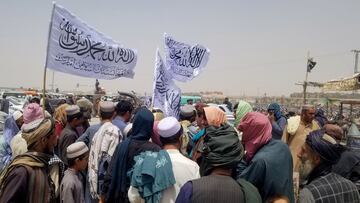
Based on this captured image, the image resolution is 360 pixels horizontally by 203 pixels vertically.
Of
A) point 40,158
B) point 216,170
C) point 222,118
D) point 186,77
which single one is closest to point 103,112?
point 222,118

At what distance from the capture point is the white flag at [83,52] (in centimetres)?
529

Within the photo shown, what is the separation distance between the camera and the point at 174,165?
117 inches

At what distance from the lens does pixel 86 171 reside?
4.26m

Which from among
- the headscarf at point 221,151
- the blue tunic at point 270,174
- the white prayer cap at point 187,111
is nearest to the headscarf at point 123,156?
the blue tunic at point 270,174

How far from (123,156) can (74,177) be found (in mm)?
514

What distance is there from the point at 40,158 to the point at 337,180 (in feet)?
7.21

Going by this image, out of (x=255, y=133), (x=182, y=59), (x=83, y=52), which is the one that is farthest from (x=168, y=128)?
(x=182, y=59)

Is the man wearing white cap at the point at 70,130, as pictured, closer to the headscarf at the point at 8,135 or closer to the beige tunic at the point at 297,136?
the headscarf at the point at 8,135

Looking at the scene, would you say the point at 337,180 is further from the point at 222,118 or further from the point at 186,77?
the point at 186,77

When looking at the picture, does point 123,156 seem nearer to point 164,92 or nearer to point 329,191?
point 329,191

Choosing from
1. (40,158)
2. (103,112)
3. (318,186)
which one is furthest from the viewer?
(103,112)

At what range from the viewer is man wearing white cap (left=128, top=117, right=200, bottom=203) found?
115 inches

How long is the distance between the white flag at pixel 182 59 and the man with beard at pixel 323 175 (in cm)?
491

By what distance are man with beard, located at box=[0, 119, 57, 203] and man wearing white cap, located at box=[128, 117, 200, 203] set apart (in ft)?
2.35
